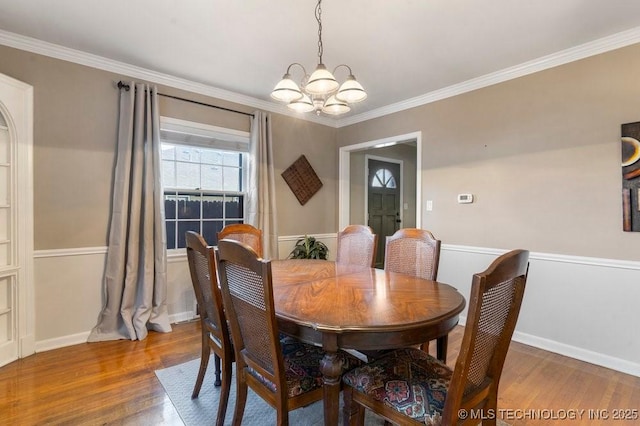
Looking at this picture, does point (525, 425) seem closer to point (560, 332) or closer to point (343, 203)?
point (560, 332)

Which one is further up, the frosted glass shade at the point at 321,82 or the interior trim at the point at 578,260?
the frosted glass shade at the point at 321,82

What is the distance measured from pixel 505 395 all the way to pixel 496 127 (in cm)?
230

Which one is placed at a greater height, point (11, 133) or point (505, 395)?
point (11, 133)

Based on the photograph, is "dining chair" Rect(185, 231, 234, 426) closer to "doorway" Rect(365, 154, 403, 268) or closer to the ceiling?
the ceiling

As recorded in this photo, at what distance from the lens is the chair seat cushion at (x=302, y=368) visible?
1381mm

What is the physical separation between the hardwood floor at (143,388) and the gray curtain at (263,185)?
143 cm

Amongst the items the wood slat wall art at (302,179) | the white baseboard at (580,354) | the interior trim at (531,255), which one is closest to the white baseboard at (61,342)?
the interior trim at (531,255)

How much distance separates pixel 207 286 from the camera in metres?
1.82

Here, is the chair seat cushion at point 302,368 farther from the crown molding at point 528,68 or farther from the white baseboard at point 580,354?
the crown molding at point 528,68

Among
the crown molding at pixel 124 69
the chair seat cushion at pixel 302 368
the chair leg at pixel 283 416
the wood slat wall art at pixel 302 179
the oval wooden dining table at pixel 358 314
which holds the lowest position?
the chair leg at pixel 283 416

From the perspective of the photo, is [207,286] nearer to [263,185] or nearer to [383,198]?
[263,185]

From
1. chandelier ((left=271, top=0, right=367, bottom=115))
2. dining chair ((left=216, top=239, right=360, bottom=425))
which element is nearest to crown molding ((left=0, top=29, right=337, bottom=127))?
chandelier ((left=271, top=0, right=367, bottom=115))

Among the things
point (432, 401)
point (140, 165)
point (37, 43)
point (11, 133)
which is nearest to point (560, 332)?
point (432, 401)

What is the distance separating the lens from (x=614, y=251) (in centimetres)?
245
